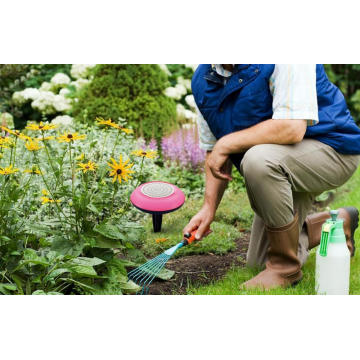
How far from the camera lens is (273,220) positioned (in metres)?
2.41

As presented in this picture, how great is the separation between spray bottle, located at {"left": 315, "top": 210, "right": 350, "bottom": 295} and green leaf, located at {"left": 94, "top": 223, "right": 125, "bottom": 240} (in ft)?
2.84

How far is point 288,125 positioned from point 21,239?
1284 millimetres

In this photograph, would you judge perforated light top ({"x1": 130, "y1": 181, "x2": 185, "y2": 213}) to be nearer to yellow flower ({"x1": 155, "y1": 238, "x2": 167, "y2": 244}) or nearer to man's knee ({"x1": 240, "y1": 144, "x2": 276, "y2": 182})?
yellow flower ({"x1": 155, "y1": 238, "x2": 167, "y2": 244})

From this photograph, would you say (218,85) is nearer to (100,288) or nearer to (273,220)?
(273,220)

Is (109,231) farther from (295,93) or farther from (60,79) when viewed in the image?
(60,79)

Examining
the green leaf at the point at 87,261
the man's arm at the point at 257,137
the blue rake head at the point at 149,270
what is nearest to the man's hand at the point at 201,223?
the blue rake head at the point at 149,270

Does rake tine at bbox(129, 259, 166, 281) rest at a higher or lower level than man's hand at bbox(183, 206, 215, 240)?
lower

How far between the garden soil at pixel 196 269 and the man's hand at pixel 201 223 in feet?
0.74

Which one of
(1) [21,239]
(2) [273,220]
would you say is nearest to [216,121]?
(2) [273,220]

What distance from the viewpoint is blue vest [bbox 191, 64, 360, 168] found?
8.14 ft

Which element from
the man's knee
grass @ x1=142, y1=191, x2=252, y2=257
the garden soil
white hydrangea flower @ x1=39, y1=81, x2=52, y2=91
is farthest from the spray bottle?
white hydrangea flower @ x1=39, y1=81, x2=52, y2=91

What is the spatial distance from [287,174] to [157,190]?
0.74 meters

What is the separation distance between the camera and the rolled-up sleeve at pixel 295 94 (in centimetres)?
235

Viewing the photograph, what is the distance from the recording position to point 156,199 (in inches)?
109
